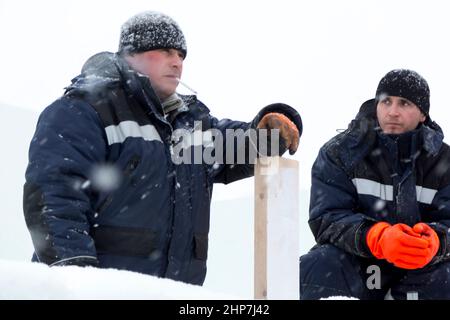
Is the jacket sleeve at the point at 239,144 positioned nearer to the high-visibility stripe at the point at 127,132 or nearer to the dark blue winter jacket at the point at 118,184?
the dark blue winter jacket at the point at 118,184

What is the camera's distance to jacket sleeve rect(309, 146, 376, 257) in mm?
4004

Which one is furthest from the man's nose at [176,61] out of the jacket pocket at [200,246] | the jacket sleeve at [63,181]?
the jacket pocket at [200,246]

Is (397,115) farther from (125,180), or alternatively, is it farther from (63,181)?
(63,181)

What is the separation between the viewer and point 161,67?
3.44m

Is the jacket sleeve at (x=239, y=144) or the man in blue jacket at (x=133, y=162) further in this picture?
the jacket sleeve at (x=239, y=144)

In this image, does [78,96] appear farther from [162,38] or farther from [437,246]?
[437,246]

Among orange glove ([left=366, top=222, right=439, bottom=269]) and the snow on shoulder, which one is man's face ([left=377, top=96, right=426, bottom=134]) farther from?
the snow on shoulder

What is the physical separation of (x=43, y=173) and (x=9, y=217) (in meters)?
13.9

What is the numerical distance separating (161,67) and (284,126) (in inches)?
27.6

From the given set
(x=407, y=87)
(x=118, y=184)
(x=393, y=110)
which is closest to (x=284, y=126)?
(x=118, y=184)

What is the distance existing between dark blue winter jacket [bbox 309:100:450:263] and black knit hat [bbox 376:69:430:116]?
173 mm

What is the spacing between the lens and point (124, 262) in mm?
3123

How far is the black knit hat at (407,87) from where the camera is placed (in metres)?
4.35
